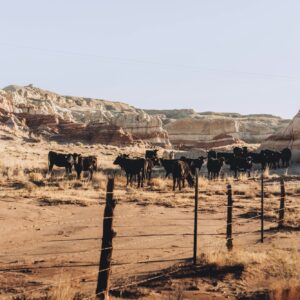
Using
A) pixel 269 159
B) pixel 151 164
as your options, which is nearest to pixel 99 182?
pixel 151 164

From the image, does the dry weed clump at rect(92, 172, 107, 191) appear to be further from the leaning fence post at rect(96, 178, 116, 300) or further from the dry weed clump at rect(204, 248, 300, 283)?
the leaning fence post at rect(96, 178, 116, 300)

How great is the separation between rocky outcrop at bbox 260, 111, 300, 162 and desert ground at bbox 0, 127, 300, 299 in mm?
29267

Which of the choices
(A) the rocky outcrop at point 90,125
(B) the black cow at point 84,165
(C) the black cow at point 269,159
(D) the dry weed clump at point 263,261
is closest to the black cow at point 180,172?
(B) the black cow at point 84,165

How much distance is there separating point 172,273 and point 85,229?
598cm

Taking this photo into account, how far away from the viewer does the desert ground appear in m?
9.89

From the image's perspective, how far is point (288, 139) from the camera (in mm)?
56438

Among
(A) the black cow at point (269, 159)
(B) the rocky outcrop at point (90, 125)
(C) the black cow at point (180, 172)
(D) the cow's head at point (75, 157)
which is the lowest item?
(C) the black cow at point (180, 172)

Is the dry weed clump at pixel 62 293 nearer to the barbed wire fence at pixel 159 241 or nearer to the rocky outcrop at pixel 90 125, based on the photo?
the barbed wire fence at pixel 159 241

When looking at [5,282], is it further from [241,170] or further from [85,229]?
[241,170]

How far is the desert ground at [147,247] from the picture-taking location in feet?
32.4

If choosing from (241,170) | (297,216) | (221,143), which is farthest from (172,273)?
(221,143)

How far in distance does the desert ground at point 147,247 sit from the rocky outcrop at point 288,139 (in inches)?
1152

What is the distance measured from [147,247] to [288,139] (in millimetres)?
45709

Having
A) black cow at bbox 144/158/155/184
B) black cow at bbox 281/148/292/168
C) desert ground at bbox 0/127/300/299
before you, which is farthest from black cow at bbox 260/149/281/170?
desert ground at bbox 0/127/300/299
